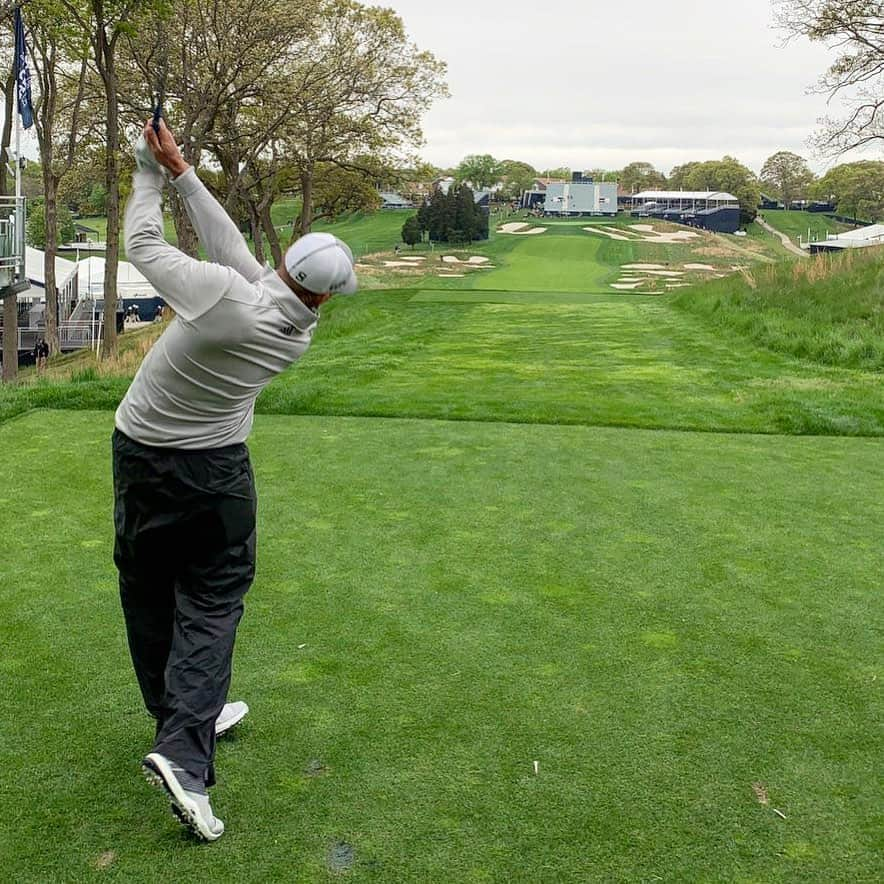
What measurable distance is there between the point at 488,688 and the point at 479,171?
128 m

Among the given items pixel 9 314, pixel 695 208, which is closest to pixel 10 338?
pixel 9 314

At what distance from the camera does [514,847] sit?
3.15m

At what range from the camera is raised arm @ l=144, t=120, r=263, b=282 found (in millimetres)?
3328

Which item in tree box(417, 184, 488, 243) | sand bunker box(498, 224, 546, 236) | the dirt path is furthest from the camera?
the dirt path

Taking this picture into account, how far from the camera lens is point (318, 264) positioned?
317 cm

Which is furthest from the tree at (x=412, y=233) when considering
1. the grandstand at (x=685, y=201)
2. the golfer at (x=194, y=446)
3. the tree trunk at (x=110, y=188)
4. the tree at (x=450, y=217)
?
the golfer at (x=194, y=446)

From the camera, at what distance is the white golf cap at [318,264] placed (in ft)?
10.4

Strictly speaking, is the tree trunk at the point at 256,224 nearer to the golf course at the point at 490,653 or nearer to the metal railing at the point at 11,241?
the metal railing at the point at 11,241

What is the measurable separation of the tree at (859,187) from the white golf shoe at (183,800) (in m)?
102

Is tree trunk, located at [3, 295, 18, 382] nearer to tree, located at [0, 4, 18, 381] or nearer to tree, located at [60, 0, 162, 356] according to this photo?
tree, located at [0, 4, 18, 381]

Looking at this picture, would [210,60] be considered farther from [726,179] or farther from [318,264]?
[726,179]

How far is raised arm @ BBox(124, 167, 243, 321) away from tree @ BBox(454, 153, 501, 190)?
418 ft

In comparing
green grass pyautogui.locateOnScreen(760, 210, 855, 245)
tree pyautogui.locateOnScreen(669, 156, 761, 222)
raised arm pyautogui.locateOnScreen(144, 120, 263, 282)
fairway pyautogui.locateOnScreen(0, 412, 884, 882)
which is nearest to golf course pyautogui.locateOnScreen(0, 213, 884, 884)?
fairway pyautogui.locateOnScreen(0, 412, 884, 882)

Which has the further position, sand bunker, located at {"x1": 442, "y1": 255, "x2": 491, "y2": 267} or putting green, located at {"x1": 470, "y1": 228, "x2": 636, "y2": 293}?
Answer: sand bunker, located at {"x1": 442, "y1": 255, "x2": 491, "y2": 267}
